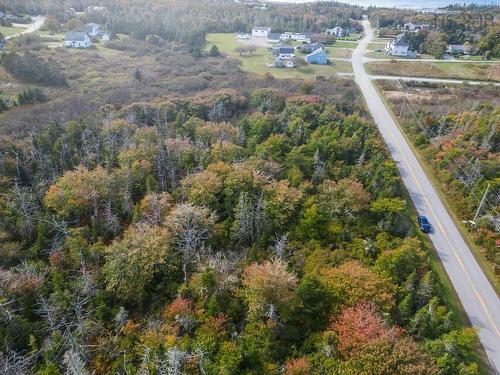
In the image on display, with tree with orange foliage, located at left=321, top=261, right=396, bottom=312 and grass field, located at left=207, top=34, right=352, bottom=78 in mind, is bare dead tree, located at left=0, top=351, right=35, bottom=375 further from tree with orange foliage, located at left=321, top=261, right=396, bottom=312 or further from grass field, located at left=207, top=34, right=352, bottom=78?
grass field, located at left=207, top=34, right=352, bottom=78

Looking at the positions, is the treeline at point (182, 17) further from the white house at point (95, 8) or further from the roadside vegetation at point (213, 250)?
the roadside vegetation at point (213, 250)

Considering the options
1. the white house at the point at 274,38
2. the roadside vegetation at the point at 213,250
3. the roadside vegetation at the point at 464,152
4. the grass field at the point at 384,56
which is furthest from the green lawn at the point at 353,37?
the roadside vegetation at the point at 213,250

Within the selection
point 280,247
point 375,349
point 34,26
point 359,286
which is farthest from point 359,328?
point 34,26

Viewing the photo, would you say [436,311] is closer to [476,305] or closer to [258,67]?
[476,305]

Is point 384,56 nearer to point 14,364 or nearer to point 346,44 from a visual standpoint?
point 346,44

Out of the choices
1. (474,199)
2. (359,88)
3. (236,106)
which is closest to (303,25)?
(359,88)

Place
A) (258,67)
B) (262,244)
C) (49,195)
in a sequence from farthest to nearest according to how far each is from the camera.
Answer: (258,67) → (49,195) → (262,244)
